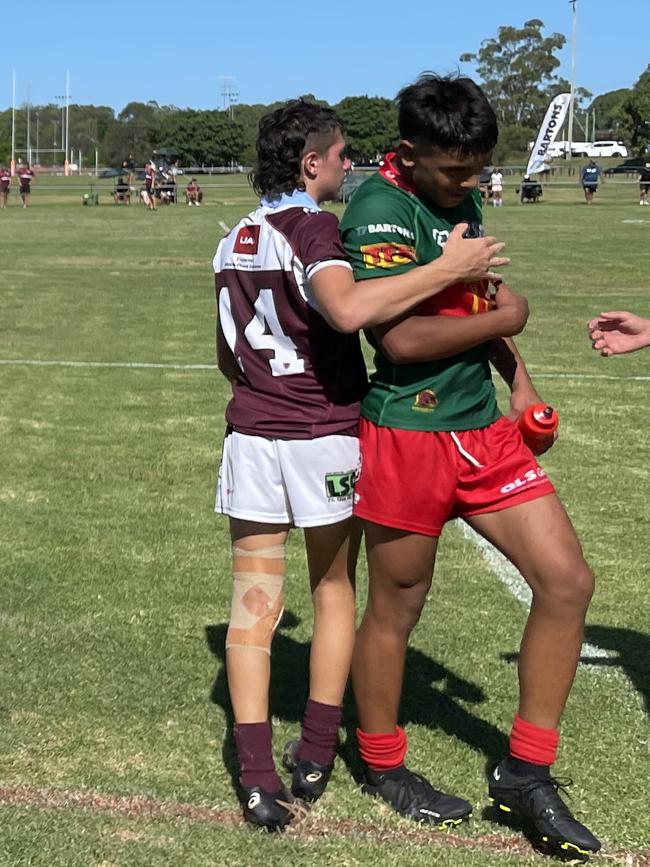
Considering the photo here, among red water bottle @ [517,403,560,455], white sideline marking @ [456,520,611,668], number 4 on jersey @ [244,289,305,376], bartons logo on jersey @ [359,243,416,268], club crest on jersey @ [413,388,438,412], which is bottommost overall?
white sideline marking @ [456,520,611,668]

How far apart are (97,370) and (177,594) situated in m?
6.41

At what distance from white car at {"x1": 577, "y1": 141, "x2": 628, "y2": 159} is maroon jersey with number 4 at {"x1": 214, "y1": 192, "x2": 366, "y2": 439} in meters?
109

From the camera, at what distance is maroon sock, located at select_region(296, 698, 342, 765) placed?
368cm

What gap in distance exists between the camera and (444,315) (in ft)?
11.1

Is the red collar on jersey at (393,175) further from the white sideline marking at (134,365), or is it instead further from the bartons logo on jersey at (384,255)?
the white sideline marking at (134,365)

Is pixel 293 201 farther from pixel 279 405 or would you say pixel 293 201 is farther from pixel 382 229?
pixel 279 405

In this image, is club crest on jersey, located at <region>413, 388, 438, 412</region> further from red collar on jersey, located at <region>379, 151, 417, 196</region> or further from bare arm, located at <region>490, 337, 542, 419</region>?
red collar on jersey, located at <region>379, 151, 417, 196</region>

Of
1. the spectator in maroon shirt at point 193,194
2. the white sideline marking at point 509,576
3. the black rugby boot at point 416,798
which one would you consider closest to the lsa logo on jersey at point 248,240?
the black rugby boot at point 416,798

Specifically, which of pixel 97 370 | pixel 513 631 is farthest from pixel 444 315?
pixel 97 370

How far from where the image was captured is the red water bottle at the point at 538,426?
356cm

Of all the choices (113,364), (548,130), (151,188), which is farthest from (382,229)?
(548,130)

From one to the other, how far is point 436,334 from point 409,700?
166 cm

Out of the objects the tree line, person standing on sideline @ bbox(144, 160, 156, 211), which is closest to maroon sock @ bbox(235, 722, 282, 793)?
person standing on sideline @ bbox(144, 160, 156, 211)

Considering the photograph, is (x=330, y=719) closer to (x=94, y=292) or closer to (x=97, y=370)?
(x=97, y=370)
